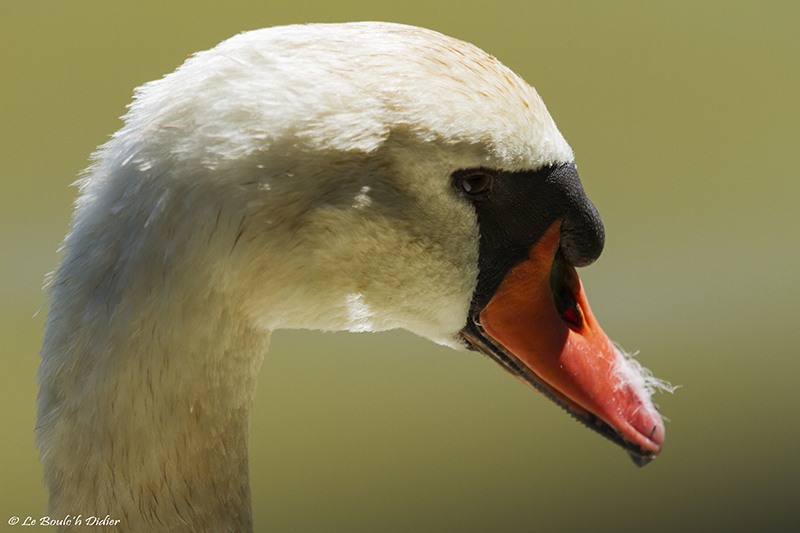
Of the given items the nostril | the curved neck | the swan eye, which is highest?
the swan eye

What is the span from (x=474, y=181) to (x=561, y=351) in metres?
0.19

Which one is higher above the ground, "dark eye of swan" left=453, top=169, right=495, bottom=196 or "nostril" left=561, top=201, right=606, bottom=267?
"dark eye of swan" left=453, top=169, right=495, bottom=196

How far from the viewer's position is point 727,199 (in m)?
2.59

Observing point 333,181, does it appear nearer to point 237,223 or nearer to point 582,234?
point 237,223

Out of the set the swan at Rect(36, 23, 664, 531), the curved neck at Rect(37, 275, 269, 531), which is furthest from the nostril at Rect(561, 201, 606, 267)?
the curved neck at Rect(37, 275, 269, 531)

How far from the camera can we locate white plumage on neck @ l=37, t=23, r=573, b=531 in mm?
646

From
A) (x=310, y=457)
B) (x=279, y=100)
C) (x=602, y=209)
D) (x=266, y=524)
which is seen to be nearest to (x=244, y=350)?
(x=279, y=100)

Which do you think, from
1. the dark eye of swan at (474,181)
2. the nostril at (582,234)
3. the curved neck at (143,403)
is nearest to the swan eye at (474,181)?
the dark eye of swan at (474,181)

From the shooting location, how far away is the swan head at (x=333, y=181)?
0.65 metres

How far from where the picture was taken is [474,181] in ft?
2.36

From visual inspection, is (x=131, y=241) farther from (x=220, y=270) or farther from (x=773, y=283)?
(x=773, y=283)

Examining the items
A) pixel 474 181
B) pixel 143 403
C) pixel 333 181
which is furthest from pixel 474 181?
pixel 143 403

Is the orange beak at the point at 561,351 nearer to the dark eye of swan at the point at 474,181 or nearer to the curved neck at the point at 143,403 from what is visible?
the dark eye of swan at the point at 474,181

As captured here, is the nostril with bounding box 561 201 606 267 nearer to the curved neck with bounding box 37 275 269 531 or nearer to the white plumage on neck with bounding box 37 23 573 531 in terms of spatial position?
the white plumage on neck with bounding box 37 23 573 531
